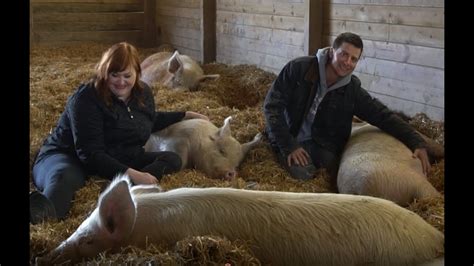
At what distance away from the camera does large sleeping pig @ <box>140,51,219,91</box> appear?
9.00 m

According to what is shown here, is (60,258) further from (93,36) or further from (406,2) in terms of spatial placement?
(93,36)

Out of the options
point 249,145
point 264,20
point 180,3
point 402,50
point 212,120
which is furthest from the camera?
point 180,3

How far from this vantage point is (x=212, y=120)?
6.93 m

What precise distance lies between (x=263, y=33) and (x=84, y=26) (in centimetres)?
474

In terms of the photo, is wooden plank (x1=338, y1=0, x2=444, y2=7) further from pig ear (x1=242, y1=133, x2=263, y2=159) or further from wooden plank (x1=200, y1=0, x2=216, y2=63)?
wooden plank (x1=200, y1=0, x2=216, y2=63)

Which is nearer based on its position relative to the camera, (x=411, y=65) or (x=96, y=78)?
(x=96, y=78)

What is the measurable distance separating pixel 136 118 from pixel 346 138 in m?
1.85

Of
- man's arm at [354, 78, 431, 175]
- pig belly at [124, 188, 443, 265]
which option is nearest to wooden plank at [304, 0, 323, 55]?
man's arm at [354, 78, 431, 175]

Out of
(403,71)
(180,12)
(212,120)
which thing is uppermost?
(180,12)

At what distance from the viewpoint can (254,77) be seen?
9.23m

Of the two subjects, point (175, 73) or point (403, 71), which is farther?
point (175, 73)

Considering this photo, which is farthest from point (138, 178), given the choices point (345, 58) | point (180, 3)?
point (180, 3)
